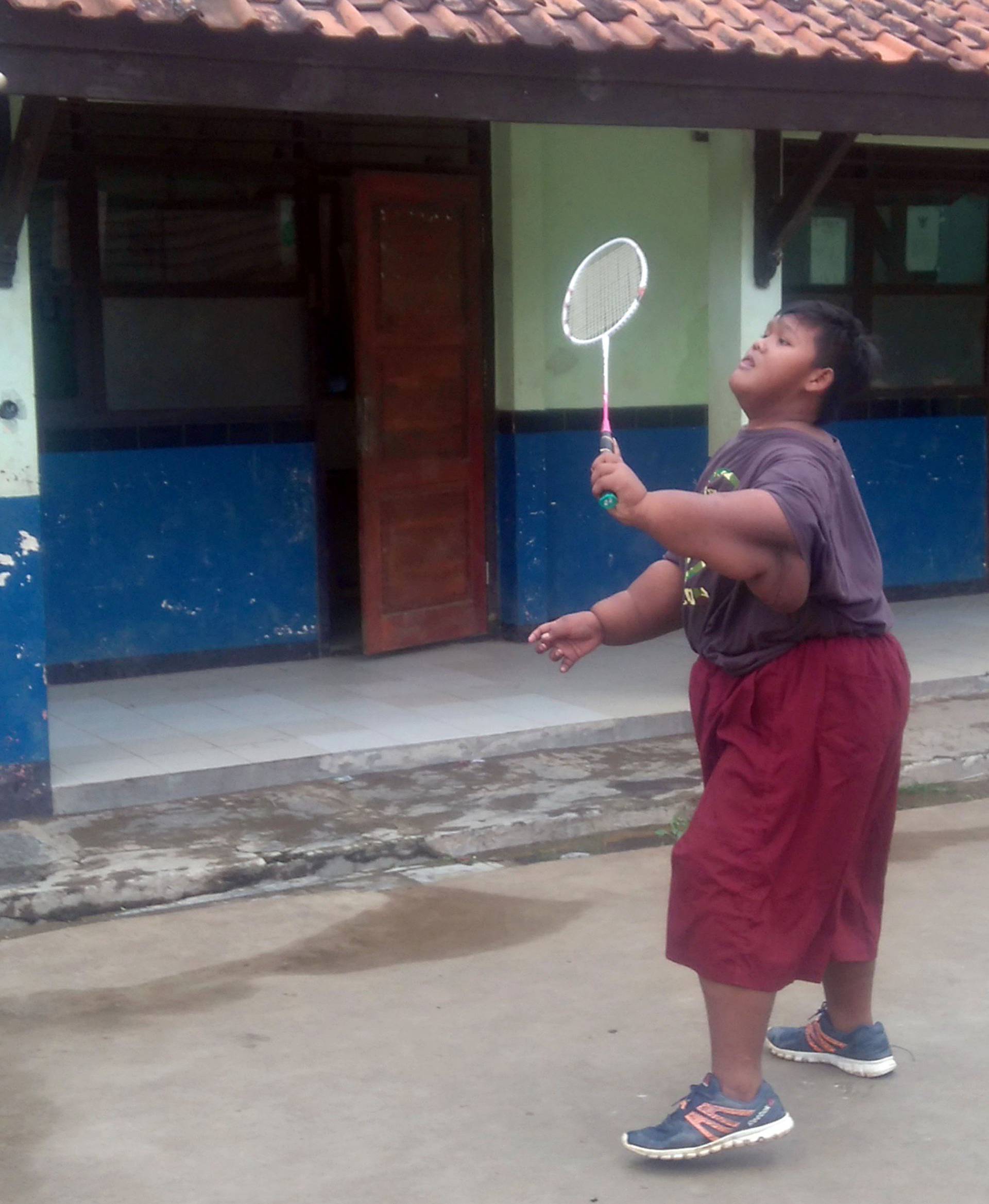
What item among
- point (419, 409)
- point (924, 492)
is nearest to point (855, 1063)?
point (419, 409)

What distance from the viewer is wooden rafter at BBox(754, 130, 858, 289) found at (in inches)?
316

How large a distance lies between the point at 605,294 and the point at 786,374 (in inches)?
19.9

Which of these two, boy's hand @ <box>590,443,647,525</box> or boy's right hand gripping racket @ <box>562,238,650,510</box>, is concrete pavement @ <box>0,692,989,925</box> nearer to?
boy's right hand gripping racket @ <box>562,238,650,510</box>

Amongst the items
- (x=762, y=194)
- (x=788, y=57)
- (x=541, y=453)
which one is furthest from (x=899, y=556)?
(x=788, y=57)

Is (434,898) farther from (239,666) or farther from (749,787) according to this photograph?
(239,666)

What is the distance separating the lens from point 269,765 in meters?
6.79

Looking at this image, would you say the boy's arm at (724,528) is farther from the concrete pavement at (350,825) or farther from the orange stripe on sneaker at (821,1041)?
the concrete pavement at (350,825)

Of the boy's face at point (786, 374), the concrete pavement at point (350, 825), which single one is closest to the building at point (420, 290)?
the concrete pavement at point (350, 825)

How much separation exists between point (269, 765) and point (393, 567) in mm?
2429

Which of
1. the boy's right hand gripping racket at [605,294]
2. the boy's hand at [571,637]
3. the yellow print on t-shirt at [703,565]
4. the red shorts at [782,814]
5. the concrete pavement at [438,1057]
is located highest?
the boy's right hand gripping racket at [605,294]

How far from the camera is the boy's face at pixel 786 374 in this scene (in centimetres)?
378

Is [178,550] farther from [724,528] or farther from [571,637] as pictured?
[724,528]

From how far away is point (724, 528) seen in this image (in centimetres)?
346

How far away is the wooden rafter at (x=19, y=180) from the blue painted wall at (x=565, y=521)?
3.76 meters
